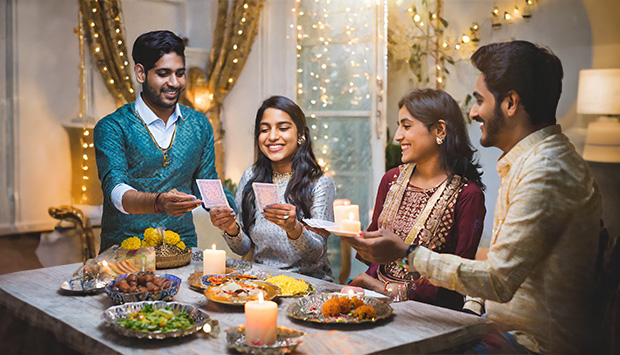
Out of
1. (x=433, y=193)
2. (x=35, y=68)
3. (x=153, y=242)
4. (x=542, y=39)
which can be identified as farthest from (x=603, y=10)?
(x=35, y=68)

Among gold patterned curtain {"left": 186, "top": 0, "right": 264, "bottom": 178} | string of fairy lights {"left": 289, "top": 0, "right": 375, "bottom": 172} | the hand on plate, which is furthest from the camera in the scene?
gold patterned curtain {"left": 186, "top": 0, "right": 264, "bottom": 178}

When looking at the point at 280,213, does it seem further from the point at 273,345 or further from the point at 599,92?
the point at 599,92

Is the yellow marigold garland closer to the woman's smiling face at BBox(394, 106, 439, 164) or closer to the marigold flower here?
the marigold flower

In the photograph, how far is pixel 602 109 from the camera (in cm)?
315

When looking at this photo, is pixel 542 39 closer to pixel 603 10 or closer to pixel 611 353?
pixel 603 10

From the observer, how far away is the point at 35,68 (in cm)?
466

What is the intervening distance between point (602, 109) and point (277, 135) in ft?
5.34

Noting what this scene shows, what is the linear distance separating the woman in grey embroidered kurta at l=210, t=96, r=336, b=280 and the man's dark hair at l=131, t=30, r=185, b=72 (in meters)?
0.55

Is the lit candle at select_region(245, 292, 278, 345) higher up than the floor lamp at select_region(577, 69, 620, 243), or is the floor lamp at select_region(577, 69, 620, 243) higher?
the floor lamp at select_region(577, 69, 620, 243)

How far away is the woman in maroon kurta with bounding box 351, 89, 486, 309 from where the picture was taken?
2.61 metres

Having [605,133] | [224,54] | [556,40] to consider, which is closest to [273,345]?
[605,133]

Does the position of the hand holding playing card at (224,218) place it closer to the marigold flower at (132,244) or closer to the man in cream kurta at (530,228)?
the marigold flower at (132,244)

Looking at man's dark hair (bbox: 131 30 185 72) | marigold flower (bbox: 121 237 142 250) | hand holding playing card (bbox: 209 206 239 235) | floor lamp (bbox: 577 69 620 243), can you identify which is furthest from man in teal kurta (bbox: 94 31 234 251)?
floor lamp (bbox: 577 69 620 243)

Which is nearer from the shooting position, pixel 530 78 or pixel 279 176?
pixel 530 78
